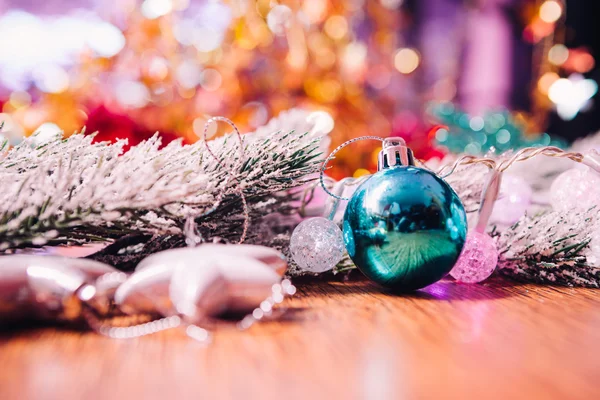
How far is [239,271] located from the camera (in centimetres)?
30

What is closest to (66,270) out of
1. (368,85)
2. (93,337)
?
(93,337)

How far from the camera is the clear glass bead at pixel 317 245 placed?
16.1 inches

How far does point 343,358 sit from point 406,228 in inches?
5.6

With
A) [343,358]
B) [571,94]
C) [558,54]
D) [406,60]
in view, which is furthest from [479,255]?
[406,60]

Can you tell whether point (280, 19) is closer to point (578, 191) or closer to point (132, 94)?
point (132, 94)

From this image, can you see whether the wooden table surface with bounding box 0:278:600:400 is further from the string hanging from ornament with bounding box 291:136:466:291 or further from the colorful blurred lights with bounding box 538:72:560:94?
the colorful blurred lights with bounding box 538:72:560:94

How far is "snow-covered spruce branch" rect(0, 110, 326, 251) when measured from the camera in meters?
0.32

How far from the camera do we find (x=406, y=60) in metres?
2.02

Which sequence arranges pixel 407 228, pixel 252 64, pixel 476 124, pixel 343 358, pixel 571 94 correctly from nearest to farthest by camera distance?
pixel 343 358
pixel 407 228
pixel 476 124
pixel 252 64
pixel 571 94

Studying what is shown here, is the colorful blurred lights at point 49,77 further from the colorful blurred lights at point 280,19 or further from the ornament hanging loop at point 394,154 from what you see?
the ornament hanging loop at point 394,154

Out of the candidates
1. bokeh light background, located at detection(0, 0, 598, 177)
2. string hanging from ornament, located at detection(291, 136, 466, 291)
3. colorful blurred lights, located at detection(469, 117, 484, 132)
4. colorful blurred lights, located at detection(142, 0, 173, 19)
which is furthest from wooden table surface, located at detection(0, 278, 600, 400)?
colorful blurred lights, located at detection(142, 0, 173, 19)

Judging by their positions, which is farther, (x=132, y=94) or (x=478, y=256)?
(x=132, y=94)

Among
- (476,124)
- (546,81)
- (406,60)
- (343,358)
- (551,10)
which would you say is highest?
(551,10)

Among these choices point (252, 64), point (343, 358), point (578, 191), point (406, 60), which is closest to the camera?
point (343, 358)
